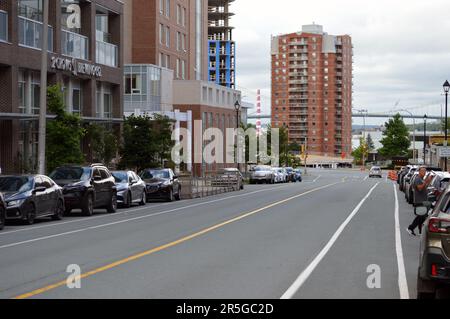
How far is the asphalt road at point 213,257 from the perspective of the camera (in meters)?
11.6

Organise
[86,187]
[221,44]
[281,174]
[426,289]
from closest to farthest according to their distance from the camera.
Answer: [426,289], [86,187], [281,174], [221,44]

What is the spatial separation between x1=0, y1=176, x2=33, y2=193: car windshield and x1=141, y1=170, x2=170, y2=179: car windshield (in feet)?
52.0

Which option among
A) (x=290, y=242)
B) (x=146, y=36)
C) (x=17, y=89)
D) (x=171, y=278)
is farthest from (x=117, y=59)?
(x=171, y=278)

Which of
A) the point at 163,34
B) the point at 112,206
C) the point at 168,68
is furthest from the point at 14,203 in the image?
the point at 168,68

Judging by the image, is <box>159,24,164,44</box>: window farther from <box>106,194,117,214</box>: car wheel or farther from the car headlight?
the car headlight

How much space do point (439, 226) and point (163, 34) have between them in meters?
80.0

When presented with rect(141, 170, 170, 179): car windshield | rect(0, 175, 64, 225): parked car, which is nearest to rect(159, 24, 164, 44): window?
rect(141, 170, 170, 179): car windshield

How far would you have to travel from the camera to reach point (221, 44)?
509 feet

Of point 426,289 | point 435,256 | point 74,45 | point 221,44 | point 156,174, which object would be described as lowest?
point 426,289

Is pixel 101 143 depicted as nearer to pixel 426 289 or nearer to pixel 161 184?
pixel 161 184

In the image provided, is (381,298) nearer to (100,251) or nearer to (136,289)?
(136,289)

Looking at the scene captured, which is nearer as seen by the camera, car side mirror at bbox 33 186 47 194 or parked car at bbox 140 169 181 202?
car side mirror at bbox 33 186 47 194

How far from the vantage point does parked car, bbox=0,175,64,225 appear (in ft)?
80.3
